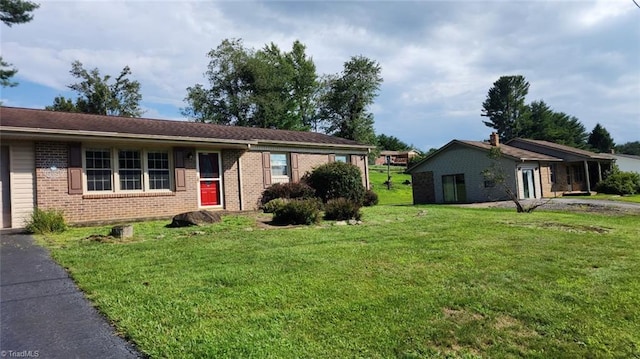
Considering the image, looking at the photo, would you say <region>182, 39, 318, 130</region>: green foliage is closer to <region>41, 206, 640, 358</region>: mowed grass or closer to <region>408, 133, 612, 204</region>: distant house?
<region>408, 133, 612, 204</region>: distant house

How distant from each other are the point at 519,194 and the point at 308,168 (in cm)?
1484

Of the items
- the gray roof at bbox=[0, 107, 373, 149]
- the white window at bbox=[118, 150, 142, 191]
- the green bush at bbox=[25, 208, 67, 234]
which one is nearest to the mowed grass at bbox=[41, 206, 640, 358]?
the green bush at bbox=[25, 208, 67, 234]

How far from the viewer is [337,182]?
15891mm

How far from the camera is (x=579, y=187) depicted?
32312mm

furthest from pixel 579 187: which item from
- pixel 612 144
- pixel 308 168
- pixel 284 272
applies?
pixel 612 144

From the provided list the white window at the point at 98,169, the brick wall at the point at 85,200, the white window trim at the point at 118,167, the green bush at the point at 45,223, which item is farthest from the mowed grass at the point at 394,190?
the green bush at the point at 45,223

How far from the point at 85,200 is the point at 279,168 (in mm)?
7422

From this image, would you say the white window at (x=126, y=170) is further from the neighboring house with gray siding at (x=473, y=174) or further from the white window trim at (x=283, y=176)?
the neighboring house with gray siding at (x=473, y=174)

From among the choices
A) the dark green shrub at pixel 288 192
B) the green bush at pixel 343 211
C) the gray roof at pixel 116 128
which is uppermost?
the gray roof at pixel 116 128

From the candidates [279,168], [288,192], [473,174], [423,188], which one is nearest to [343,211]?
[288,192]

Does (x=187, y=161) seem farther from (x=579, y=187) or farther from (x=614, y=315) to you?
(x=579, y=187)

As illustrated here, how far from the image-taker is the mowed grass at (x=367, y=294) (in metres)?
3.35

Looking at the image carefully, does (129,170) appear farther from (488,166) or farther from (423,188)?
(423,188)

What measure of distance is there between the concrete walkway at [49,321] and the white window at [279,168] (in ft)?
36.5
